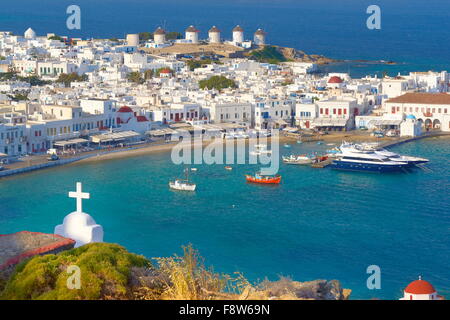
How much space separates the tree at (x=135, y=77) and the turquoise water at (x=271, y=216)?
18.2 meters

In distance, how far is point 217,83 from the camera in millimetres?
44844

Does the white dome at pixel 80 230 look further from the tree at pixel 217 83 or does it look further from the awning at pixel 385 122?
the tree at pixel 217 83

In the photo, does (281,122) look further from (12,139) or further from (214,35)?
(214,35)

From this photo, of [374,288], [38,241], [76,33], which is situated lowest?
[374,288]

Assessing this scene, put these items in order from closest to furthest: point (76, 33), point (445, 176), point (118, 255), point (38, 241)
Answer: point (118, 255) < point (38, 241) < point (445, 176) < point (76, 33)

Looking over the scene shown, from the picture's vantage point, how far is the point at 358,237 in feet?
64.5

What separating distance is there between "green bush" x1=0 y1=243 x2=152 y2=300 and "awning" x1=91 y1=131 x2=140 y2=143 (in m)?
22.9

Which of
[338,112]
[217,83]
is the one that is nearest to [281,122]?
[338,112]

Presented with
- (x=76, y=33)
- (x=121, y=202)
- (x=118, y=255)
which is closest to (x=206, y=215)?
(x=121, y=202)

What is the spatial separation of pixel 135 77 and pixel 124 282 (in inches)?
1593

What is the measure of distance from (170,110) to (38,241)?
85.0 ft
